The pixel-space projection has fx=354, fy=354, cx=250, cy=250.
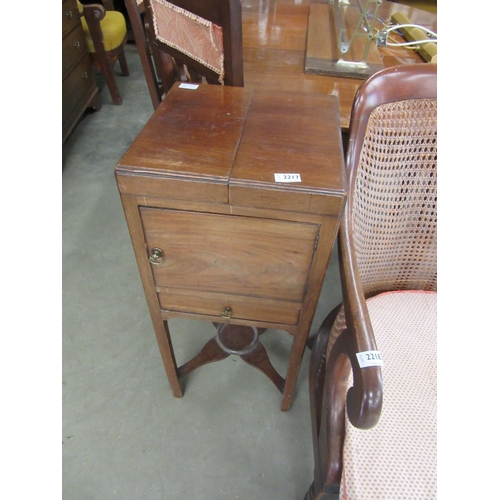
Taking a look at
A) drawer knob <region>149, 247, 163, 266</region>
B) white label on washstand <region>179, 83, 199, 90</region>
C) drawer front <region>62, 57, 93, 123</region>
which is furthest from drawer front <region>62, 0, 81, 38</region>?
drawer knob <region>149, 247, 163, 266</region>

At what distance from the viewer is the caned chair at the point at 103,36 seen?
6.55 ft

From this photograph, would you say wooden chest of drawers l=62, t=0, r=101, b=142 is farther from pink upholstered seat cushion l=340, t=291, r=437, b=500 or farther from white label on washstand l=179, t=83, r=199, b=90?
pink upholstered seat cushion l=340, t=291, r=437, b=500

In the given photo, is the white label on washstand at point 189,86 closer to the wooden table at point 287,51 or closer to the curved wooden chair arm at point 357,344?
the wooden table at point 287,51

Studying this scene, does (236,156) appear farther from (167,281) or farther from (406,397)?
(406,397)

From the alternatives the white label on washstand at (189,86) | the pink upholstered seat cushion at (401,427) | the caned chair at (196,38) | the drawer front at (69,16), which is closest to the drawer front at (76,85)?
the drawer front at (69,16)

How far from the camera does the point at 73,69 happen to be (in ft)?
6.29

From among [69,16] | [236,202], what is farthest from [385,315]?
[69,16]

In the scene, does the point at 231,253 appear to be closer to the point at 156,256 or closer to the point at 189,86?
the point at 156,256

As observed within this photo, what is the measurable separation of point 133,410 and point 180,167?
839 millimetres

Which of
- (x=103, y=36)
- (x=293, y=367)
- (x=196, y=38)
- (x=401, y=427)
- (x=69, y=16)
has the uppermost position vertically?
(x=196, y=38)

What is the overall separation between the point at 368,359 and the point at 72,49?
7.07 ft

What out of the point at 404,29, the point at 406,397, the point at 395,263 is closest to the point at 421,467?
the point at 406,397

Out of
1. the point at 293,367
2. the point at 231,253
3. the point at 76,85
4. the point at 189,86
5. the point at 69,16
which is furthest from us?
the point at 76,85

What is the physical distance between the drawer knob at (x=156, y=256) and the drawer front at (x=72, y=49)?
1.66m
